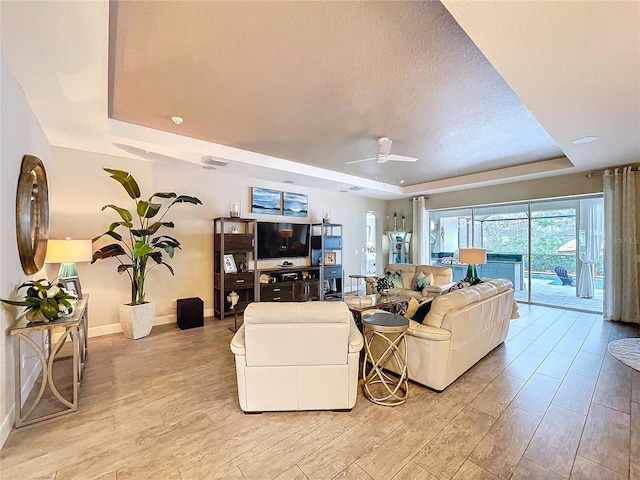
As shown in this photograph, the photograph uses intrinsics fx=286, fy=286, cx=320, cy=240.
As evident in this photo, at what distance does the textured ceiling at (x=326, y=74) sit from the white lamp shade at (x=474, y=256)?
1.65 metres

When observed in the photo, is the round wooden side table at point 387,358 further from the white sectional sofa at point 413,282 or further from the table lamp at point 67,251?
the table lamp at point 67,251

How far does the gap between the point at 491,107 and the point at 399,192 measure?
445cm

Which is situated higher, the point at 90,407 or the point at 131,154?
the point at 131,154

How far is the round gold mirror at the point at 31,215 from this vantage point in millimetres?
2332

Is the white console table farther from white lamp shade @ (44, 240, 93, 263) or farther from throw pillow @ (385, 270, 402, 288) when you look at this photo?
throw pillow @ (385, 270, 402, 288)

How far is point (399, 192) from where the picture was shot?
25.1ft

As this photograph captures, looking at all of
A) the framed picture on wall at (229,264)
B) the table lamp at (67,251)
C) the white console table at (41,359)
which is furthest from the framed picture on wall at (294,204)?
the white console table at (41,359)

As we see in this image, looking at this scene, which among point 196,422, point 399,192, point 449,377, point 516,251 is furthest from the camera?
point 399,192

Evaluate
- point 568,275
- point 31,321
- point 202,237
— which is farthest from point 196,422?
point 568,275

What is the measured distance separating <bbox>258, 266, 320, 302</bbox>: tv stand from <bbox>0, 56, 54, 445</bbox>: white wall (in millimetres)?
3509

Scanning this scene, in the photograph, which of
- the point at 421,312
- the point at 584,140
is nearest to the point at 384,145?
the point at 421,312

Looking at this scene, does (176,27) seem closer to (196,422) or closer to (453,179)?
(196,422)

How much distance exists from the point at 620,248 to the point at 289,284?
590 centimetres

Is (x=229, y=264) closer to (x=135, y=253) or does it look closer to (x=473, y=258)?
(x=135, y=253)
